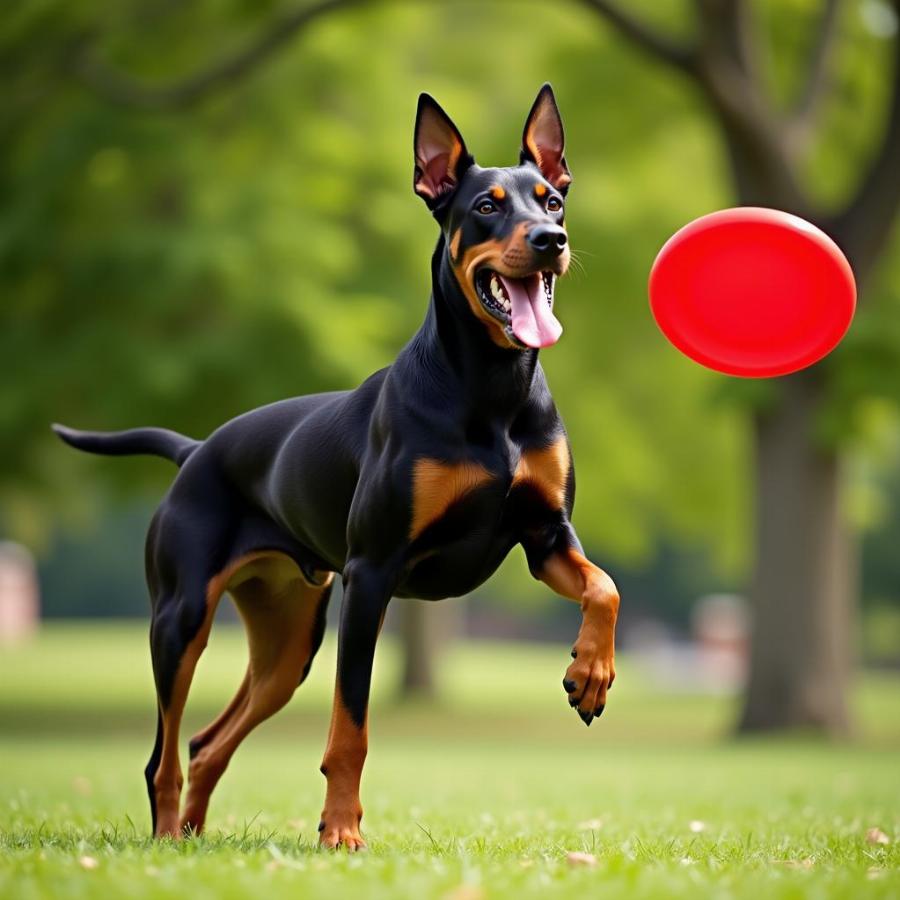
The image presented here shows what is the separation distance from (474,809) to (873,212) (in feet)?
34.7

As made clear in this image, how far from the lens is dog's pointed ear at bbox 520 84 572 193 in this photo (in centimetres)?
582

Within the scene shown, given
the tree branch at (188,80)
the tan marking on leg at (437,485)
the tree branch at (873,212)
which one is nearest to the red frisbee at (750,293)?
the tan marking on leg at (437,485)

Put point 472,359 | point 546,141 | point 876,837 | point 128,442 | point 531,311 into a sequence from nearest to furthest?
point 531,311 → point 472,359 → point 546,141 → point 876,837 → point 128,442

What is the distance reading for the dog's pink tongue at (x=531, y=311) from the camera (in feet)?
17.1

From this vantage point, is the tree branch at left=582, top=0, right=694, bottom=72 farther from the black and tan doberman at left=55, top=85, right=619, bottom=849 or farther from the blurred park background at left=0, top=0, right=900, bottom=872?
the black and tan doberman at left=55, top=85, right=619, bottom=849

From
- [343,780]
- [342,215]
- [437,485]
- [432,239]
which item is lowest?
[343,780]

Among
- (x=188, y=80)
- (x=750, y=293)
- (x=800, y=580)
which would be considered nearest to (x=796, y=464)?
(x=800, y=580)

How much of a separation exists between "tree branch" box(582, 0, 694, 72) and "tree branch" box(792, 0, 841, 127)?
5.19 feet

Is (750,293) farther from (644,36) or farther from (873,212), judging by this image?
(873,212)

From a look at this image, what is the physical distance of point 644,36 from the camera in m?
16.2

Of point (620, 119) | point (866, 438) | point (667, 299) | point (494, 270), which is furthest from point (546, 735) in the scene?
point (494, 270)

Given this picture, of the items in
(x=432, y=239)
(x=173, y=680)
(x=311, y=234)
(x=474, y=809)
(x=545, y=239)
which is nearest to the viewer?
(x=545, y=239)

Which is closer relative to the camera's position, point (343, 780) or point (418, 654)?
point (343, 780)

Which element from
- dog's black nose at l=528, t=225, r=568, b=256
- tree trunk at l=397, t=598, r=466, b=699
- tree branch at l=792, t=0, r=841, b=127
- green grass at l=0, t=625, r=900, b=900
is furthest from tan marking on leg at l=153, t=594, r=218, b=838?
tree trunk at l=397, t=598, r=466, b=699
